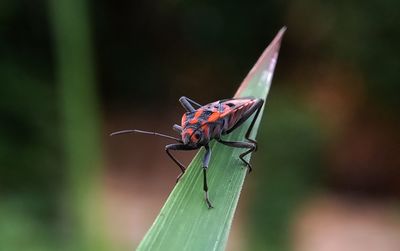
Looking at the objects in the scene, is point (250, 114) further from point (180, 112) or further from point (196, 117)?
point (180, 112)

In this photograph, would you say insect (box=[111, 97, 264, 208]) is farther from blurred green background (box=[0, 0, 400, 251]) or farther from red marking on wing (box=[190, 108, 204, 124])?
blurred green background (box=[0, 0, 400, 251])

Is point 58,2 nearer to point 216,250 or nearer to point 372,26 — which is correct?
point 216,250

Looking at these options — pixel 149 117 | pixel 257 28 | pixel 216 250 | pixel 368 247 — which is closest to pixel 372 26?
pixel 257 28

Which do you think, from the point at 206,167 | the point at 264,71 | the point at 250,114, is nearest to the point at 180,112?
the point at 250,114

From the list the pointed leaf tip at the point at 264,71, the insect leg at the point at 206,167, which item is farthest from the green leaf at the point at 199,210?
the pointed leaf tip at the point at 264,71

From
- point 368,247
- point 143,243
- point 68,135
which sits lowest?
point 368,247

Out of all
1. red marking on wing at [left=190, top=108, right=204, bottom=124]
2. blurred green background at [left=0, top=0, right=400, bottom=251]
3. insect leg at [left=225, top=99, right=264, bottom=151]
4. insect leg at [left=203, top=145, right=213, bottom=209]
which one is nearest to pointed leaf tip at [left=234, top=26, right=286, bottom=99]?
insect leg at [left=225, top=99, right=264, bottom=151]

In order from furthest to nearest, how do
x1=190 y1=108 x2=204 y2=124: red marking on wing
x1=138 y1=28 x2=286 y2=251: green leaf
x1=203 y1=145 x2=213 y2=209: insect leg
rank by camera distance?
x1=190 y1=108 x2=204 y2=124: red marking on wing
x1=203 y1=145 x2=213 y2=209: insect leg
x1=138 y1=28 x2=286 y2=251: green leaf
